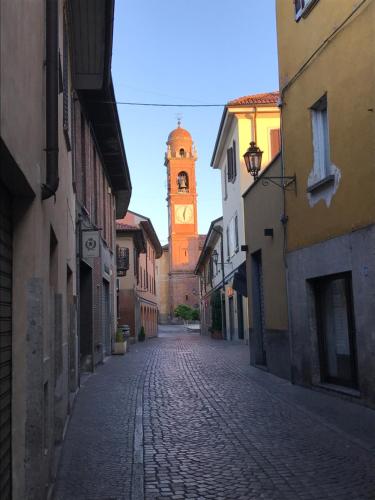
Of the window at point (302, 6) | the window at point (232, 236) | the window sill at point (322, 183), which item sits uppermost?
the window at point (302, 6)

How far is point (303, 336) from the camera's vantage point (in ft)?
36.7

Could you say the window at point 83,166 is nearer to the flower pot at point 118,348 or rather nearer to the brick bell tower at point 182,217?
the flower pot at point 118,348

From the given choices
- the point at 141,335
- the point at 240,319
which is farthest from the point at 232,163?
the point at 141,335

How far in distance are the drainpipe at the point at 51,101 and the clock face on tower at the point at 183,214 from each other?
80164mm

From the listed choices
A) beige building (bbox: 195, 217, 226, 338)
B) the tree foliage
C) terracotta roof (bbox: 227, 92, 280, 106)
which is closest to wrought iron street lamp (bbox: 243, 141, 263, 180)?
terracotta roof (bbox: 227, 92, 280, 106)

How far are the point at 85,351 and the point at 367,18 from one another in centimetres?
1013

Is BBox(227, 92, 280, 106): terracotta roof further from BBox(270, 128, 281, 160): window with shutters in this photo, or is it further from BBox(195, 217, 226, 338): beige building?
BBox(195, 217, 226, 338): beige building

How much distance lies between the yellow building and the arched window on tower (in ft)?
233

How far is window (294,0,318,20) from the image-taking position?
1053cm

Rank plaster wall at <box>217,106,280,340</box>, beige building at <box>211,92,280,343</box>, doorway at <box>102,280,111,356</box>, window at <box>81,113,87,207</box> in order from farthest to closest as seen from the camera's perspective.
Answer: beige building at <box>211,92,280,343</box> < plaster wall at <box>217,106,280,340</box> < doorway at <box>102,280,111,356</box> < window at <box>81,113,87,207</box>

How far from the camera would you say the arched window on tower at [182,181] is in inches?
3285

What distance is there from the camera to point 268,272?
13750mm

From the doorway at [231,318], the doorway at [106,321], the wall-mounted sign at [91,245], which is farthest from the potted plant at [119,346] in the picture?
the doorway at [231,318]

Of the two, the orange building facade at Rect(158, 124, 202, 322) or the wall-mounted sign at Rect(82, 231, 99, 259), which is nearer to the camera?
the wall-mounted sign at Rect(82, 231, 99, 259)
